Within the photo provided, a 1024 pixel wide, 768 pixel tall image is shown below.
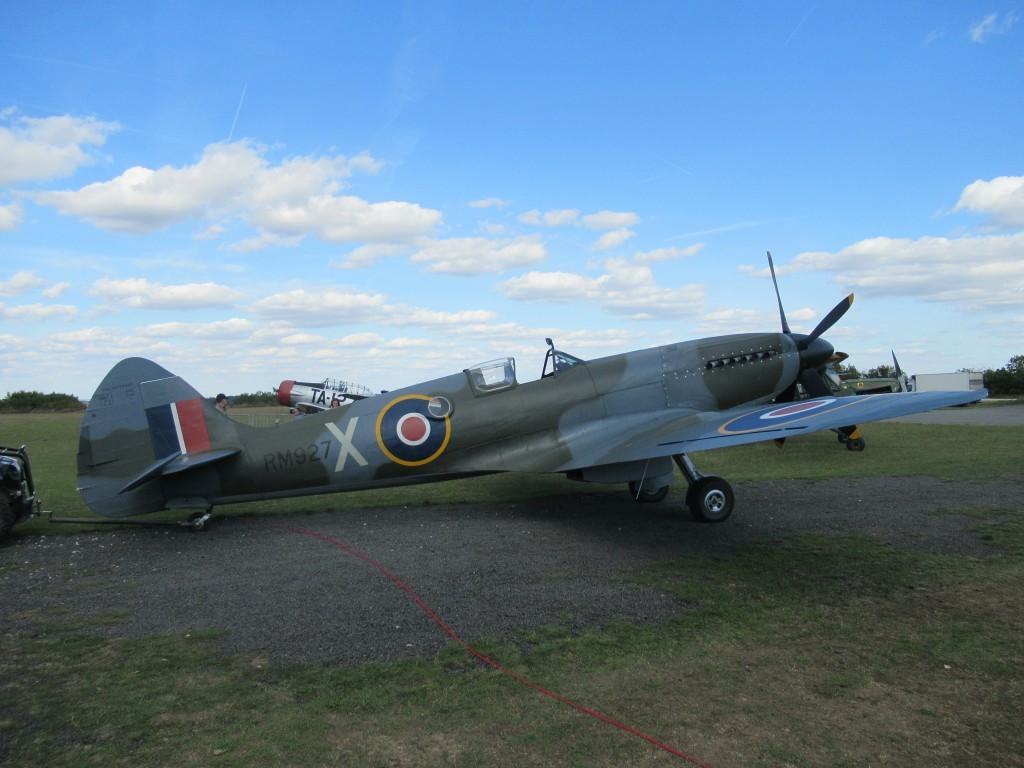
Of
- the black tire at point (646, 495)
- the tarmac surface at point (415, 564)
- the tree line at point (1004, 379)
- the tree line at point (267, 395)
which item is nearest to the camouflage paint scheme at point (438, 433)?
the black tire at point (646, 495)

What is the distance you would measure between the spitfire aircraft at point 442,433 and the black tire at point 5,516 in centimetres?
103

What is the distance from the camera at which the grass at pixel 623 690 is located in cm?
338

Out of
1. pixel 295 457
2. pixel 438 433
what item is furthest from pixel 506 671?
pixel 295 457

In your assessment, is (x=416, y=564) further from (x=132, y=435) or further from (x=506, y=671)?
(x=132, y=435)

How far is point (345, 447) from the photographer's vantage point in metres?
8.80

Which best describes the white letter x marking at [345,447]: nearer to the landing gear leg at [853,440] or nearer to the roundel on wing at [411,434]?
the roundel on wing at [411,434]

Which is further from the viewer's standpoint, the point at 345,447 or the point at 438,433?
the point at 438,433

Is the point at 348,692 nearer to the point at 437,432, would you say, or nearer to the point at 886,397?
the point at 437,432

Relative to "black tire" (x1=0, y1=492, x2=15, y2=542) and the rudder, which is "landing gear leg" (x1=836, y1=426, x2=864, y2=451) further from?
"black tire" (x1=0, y1=492, x2=15, y2=542)

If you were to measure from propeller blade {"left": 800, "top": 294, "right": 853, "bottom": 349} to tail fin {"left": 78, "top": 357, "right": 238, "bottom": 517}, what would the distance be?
9.03m

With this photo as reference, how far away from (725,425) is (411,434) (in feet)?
13.7

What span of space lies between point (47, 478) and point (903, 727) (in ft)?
55.1

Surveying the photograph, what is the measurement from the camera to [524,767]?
3.23m

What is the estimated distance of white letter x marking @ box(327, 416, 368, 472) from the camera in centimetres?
877
